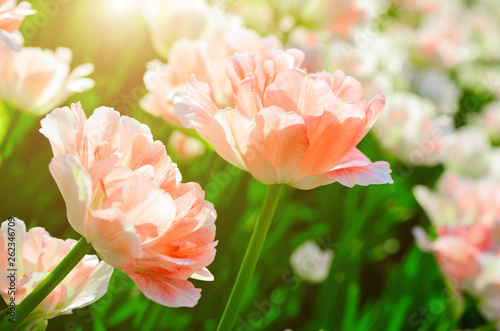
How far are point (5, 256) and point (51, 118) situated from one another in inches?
2.9

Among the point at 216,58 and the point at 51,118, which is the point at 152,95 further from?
the point at 51,118

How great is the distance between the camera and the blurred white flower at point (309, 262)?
3.85 ft

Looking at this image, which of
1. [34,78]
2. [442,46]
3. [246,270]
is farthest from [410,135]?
[442,46]

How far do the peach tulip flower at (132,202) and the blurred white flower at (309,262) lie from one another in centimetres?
88

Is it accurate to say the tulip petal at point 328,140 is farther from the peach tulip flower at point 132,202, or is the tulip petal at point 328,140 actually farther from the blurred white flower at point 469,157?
the blurred white flower at point 469,157

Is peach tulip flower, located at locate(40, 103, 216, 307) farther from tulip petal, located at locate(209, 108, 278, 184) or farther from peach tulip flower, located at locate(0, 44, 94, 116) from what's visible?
peach tulip flower, located at locate(0, 44, 94, 116)

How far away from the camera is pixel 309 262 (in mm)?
1192

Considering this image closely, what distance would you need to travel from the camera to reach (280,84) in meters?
0.36

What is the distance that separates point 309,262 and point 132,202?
0.95 m

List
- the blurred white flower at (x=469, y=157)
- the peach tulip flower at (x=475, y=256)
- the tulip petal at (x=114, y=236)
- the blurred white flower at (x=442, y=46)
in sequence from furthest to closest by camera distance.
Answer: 1. the blurred white flower at (x=442, y=46)
2. the blurred white flower at (x=469, y=157)
3. the peach tulip flower at (x=475, y=256)
4. the tulip petal at (x=114, y=236)

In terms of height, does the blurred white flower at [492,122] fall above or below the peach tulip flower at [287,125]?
below

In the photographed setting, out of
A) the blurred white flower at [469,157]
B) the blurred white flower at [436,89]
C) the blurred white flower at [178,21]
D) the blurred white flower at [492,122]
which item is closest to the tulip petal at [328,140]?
the blurred white flower at [178,21]

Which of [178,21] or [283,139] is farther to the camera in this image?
[178,21]

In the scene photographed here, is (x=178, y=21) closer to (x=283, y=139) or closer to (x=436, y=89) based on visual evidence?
(x=283, y=139)
